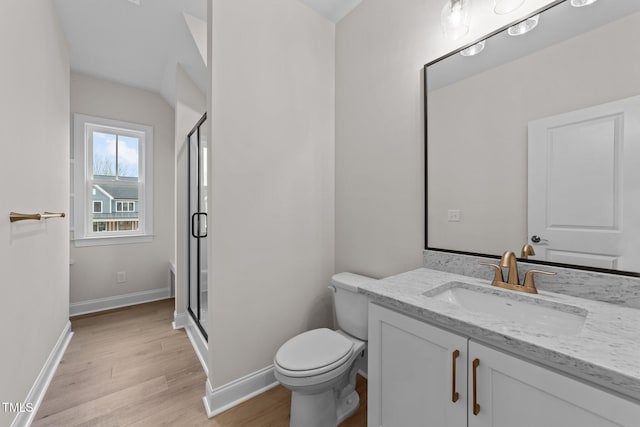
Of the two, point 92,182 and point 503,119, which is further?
point 92,182

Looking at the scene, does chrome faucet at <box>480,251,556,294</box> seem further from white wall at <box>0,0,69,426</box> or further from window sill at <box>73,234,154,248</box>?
window sill at <box>73,234,154,248</box>

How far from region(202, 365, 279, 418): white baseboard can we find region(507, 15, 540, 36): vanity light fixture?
2232 mm

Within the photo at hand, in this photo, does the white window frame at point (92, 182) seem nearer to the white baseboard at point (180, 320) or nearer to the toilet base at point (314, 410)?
the white baseboard at point (180, 320)

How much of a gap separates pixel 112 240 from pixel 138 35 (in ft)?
7.18

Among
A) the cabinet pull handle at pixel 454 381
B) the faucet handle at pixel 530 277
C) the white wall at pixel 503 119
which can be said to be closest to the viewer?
the cabinet pull handle at pixel 454 381

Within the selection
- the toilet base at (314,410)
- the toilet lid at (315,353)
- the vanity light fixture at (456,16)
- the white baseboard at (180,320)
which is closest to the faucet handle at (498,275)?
the toilet lid at (315,353)

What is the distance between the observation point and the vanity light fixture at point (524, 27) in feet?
3.53

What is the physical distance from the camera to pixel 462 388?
31.6 inches

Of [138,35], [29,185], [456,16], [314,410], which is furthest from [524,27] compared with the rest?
[138,35]

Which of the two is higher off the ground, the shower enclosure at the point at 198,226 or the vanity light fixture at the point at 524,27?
the vanity light fixture at the point at 524,27

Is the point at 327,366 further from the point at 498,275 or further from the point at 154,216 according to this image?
the point at 154,216

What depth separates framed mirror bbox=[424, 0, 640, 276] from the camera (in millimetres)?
889

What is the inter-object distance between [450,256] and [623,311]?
0.60 metres

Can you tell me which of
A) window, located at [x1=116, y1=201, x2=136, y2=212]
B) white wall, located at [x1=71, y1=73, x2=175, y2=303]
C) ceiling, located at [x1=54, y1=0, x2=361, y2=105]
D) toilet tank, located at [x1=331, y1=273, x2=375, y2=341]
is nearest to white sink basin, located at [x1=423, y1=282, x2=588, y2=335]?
toilet tank, located at [x1=331, y1=273, x2=375, y2=341]
